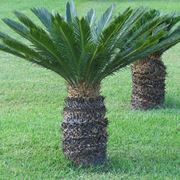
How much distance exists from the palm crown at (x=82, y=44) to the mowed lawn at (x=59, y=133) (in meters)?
0.84

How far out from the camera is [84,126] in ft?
17.2

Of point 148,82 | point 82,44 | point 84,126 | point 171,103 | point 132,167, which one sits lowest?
point 132,167

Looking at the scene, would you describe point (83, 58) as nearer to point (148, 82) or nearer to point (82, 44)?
point (82, 44)

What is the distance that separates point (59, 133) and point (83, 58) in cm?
168

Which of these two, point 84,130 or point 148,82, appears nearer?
point 84,130

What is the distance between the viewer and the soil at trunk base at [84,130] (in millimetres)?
5254

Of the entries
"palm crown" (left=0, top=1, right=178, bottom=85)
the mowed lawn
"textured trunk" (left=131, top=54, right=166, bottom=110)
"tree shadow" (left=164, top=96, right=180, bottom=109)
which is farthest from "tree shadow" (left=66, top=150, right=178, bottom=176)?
"tree shadow" (left=164, top=96, right=180, bottom=109)

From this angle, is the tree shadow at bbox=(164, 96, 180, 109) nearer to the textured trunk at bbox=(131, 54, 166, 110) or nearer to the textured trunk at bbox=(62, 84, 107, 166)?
the textured trunk at bbox=(131, 54, 166, 110)

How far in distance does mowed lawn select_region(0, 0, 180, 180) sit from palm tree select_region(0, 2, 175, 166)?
273mm

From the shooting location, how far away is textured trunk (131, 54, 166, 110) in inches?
317

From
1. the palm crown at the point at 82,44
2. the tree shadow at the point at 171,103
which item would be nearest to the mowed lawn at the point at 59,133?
the tree shadow at the point at 171,103

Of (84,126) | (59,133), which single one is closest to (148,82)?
(59,133)

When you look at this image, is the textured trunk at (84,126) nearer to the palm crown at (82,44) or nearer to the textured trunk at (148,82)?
the palm crown at (82,44)

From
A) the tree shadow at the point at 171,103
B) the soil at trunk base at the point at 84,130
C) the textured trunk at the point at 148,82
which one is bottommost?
the soil at trunk base at the point at 84,130
